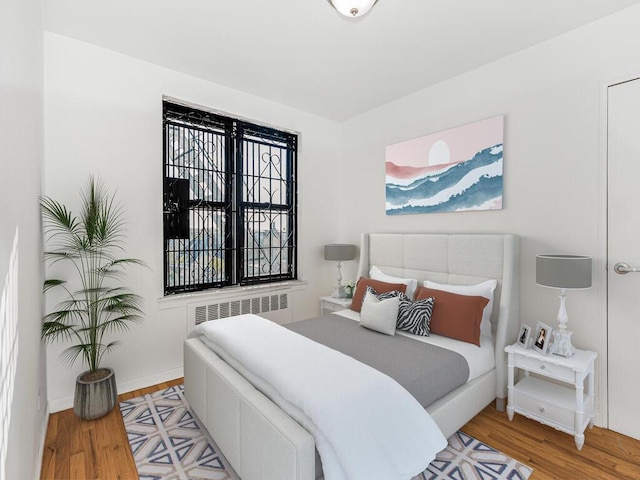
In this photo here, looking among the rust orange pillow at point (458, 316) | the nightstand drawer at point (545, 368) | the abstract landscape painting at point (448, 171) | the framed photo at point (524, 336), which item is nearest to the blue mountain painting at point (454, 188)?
the abstract landscape painting at point (448, 171)

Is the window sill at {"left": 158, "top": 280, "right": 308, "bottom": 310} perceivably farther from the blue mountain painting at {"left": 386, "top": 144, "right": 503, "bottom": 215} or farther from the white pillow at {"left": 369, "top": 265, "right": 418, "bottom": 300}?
the blue mountain painting at {"left": 386, "top": 144, "right": 503, "bottom": 215}

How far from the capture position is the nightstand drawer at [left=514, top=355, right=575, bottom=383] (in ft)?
7.09

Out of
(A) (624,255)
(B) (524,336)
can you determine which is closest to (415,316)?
(B) (524,336)

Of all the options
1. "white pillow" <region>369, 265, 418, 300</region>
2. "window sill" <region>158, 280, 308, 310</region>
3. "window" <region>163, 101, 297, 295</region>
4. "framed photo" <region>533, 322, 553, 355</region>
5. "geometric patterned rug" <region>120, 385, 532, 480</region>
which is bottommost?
"geometric patterned rug" <region>120, 385, 532, 480</region>

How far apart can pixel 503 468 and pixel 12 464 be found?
7.74 ft

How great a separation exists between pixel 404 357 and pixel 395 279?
121cm

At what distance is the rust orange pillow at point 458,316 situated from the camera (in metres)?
2.47

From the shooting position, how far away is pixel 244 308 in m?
3.58

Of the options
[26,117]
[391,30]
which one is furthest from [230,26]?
[26,117]

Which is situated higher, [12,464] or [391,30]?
[391,30]

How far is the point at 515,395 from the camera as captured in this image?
2.39m

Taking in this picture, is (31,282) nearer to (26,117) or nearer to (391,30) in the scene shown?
(26,117)

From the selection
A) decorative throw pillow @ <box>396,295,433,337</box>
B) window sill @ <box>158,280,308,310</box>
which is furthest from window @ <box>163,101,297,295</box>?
decorative throw pillow @ <box>396,295,433,337</box>

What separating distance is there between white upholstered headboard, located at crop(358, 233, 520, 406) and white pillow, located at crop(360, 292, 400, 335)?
0.67 m
